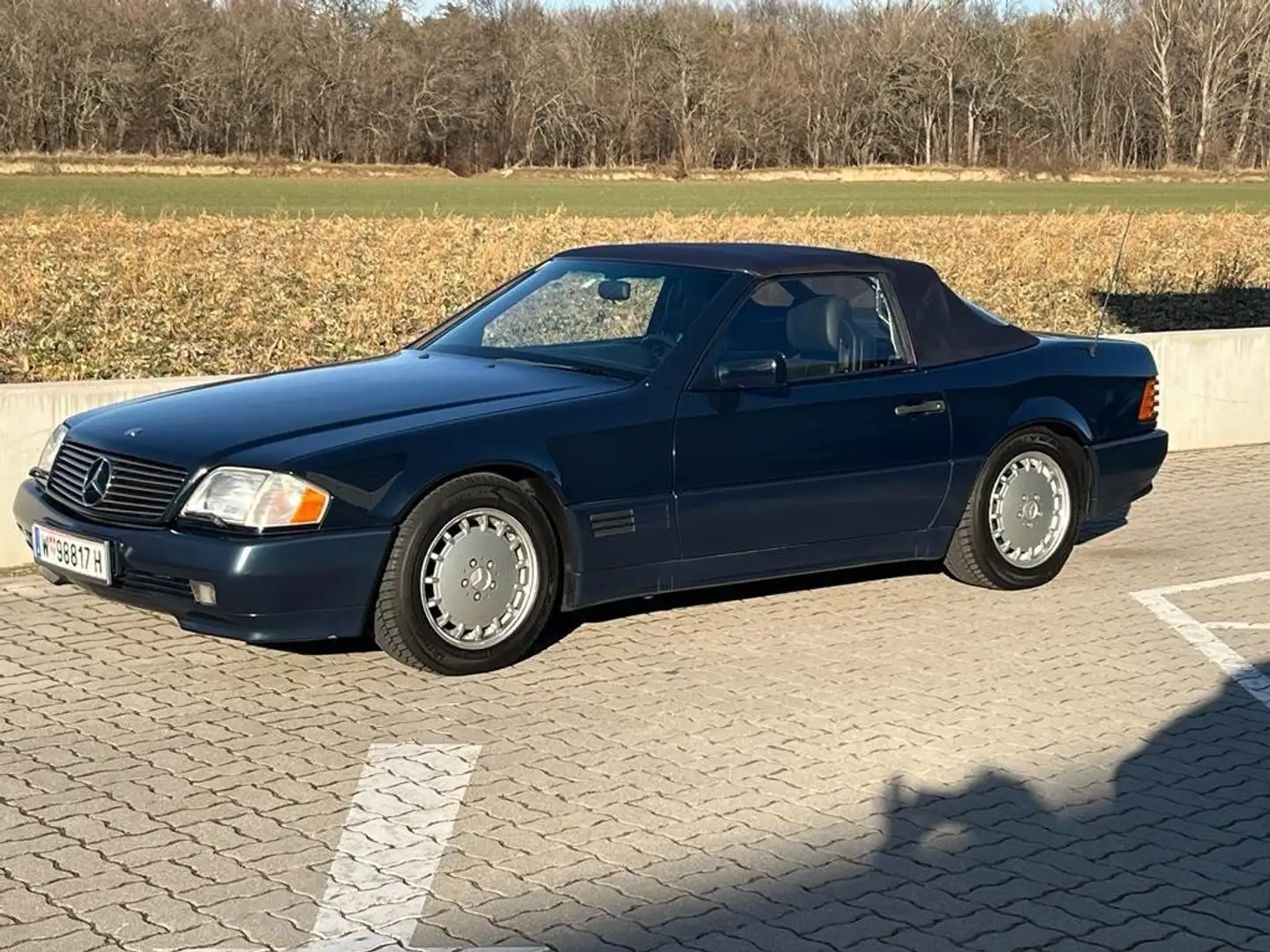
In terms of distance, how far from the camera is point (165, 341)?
1457cm

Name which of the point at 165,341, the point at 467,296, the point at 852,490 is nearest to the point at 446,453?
the point at 852,490

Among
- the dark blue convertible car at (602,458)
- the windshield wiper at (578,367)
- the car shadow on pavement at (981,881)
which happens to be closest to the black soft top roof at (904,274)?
the dark blue convertible car at (602,458)

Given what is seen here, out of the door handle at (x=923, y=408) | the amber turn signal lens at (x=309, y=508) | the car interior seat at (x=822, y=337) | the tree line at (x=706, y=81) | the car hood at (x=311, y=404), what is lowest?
the amber turn signal lens at (x=309, y=508)

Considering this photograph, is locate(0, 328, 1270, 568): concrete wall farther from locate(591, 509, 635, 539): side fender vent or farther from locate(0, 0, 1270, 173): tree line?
locate(0, 0, 1270, 173): tree line

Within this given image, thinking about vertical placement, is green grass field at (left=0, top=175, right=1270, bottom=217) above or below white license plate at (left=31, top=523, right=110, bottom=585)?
above

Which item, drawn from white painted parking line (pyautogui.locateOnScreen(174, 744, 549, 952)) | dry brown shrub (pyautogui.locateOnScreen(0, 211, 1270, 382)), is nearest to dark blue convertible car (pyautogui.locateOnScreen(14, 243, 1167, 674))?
white painted parking line (pyautogui.locateOnScreen(174, 744, 549, 952))

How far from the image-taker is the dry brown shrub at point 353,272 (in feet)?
47.9

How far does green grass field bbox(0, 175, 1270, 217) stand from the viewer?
5272 cm

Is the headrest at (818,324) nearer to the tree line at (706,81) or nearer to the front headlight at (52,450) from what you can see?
the front headlight at (52,450)

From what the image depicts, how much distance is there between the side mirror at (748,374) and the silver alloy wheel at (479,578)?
109cm

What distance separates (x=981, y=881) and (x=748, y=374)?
9.37ft

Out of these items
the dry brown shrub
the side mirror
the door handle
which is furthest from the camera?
the dry brown shrub

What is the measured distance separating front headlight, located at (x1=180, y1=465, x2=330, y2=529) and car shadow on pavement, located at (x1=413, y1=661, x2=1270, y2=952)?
1.83 m

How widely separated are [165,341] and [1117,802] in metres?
11.0
